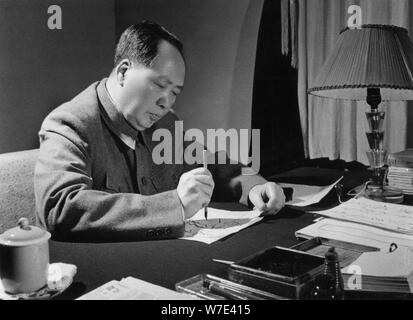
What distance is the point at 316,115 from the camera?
247cm

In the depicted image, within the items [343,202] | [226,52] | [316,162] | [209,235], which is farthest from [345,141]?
[209,235]

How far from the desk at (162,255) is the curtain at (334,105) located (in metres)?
1.33

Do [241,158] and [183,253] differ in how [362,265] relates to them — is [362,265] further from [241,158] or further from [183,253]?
[241,158]

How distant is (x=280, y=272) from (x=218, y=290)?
0.10 meters

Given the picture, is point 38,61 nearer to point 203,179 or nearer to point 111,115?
point 111,115

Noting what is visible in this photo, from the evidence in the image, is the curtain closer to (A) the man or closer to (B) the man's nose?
Result: (A) the man

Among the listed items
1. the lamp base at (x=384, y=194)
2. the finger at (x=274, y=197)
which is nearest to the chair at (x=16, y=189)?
Answer: the finger at (x=274, y=197)

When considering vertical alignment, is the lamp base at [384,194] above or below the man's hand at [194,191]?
below

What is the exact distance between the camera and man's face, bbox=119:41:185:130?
49.3 inches

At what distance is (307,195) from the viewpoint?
1.38 metres

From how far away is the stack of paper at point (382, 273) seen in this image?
685 mm

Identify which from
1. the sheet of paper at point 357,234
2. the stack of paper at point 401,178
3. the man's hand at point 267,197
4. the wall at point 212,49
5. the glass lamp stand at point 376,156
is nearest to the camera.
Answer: the sheet of paper at point 357,234

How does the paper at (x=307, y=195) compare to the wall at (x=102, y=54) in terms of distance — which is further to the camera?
the wall at (x=102, y=54)

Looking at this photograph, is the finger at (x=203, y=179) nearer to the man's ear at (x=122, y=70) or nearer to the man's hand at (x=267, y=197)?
the man's hand at (x=267, y=197)
